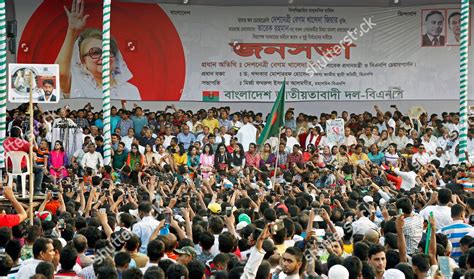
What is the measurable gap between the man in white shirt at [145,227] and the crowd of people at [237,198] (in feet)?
0.06

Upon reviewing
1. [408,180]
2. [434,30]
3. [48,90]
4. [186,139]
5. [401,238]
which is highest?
[434,30]

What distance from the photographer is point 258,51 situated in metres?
27.5

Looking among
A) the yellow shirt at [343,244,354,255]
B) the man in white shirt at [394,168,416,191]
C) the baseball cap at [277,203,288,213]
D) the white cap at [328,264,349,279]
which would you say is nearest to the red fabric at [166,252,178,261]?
the yellow shirt at [343,244,354,255]

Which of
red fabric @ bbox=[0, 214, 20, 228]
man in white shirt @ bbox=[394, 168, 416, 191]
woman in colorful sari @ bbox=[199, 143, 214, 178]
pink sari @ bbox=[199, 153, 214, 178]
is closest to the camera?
red fabric @ bbox=[0, 214, 20, 228]

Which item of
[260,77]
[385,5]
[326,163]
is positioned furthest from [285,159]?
[385,5]

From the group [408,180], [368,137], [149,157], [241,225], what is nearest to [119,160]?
[149,157]

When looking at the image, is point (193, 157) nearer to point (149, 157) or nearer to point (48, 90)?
point (149, 157)

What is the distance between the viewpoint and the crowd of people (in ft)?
31.4

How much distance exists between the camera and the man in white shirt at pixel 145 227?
12.1m

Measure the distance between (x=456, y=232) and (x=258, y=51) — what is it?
1614 centimetres

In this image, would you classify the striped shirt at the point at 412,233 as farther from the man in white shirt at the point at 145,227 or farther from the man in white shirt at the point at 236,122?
the man in white shirt at the point at 236,122

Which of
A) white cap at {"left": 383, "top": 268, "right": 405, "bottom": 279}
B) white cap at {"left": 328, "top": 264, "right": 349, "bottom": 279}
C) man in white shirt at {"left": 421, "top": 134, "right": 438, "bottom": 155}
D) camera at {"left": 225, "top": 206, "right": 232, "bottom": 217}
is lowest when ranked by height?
white cap at {"left": 383, "top": 268, "right": 405, "bottom": 279}

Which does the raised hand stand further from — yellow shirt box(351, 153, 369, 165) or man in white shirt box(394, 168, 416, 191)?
man in white shirt box(394, 168, 416, 191)

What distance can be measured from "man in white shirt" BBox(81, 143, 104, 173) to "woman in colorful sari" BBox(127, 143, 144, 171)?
606 millimetres
